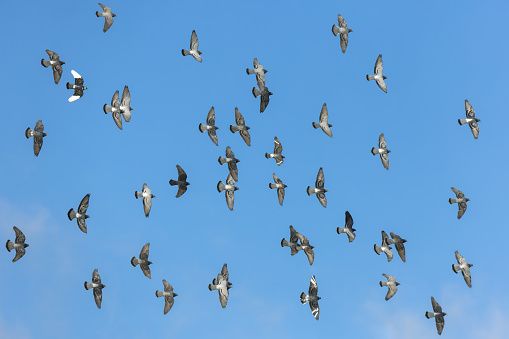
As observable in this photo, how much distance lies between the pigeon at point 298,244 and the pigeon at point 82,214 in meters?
10.2

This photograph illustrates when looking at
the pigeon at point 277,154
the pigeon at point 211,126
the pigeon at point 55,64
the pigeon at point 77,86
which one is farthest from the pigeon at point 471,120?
the pigeon at point 55,64

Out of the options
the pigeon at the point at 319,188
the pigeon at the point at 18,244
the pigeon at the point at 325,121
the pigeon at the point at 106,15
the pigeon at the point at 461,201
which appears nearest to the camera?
the pigeon at the point at 18,244

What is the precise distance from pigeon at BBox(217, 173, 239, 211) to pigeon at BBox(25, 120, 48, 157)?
949 centimetres

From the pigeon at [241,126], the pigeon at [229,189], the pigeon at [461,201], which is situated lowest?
the pigeon at [229,189]

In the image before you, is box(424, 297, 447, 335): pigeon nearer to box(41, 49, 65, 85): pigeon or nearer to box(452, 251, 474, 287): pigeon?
box(452, 251, 474, 287): pigeon

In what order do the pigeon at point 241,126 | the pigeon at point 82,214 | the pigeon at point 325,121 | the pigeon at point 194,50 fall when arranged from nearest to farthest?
the pigeon at point 82,214, the pigeon at point 241,126, the pigeon at point 194,50, the pigeon at point 325,121

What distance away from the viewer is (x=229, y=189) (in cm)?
4488

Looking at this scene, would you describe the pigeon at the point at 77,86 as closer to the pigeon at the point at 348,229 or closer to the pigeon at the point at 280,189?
the pigeon at the point at 280,189

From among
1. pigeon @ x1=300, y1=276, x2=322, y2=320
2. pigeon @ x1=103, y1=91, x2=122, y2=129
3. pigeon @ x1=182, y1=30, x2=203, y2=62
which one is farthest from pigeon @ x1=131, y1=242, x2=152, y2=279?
pigeon @ x1=182, y1=30, x2=203, y2=62

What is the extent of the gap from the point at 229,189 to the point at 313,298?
727 cm

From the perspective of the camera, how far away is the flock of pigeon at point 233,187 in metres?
42.9

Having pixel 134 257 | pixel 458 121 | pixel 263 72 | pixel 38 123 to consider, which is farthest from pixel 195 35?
pixel 458 121

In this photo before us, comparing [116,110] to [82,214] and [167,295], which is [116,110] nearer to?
[82,214]

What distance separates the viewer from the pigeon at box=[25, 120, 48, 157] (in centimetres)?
4306
